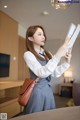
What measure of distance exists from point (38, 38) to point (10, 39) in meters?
2.64

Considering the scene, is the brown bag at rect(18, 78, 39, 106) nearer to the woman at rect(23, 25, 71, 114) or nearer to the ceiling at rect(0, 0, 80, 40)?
the woman at rect(23, 25, 71, 114)

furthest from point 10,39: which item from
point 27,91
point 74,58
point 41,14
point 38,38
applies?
point 27,91

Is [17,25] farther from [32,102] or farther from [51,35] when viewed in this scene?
[32,102]

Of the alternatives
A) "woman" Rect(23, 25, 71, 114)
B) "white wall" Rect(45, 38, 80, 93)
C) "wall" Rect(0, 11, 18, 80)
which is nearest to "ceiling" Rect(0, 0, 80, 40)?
"wall" Rect(0, 11, 18, 80)

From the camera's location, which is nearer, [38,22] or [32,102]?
[32,102]

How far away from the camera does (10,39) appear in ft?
11.4

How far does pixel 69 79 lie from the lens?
462 centimetres

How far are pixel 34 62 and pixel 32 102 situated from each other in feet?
0.52

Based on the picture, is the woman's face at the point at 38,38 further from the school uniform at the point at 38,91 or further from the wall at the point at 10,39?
the wall at the point at 10,39

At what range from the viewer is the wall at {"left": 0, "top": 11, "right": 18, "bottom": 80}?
3.21 m

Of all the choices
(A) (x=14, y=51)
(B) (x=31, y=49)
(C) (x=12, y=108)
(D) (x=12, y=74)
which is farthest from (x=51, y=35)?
(B) (x=31, y=49)

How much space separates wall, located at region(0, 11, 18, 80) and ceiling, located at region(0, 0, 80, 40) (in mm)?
140

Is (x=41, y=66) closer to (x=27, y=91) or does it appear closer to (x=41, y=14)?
(x=27, y=91)

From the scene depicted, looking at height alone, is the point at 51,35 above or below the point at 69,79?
above
